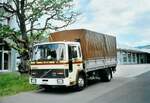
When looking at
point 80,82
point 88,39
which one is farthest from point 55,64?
point 88,39

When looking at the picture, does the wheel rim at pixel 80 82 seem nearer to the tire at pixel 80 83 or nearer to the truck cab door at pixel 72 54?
the tire at pixel 80 83

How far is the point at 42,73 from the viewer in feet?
50.1

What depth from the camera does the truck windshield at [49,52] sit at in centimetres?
1520

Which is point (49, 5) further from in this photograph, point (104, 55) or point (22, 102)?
point (22, 102)

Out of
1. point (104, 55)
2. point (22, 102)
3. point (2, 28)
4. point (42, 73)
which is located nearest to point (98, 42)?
point (104, 55)

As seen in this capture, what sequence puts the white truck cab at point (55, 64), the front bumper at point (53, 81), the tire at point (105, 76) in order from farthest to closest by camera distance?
the tire at point (105, 76) → the white truck cab at point (55, 64) → the front bumper at point (53, 81)

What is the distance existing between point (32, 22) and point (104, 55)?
6696 mm

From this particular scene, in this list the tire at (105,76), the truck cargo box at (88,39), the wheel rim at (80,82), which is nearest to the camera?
the wheel rim at (80,82)

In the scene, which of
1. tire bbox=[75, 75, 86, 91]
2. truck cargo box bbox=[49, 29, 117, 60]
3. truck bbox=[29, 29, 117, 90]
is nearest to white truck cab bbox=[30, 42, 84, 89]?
truck bbox=[29, 29, 117, 90]

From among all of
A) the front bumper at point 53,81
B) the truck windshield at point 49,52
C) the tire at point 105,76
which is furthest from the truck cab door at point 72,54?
the tire at point 105,76

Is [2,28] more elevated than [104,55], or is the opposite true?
[2,28]

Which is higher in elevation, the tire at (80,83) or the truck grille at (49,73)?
the truck grille at (49,73)

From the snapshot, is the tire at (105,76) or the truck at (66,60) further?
the tire at (105,76)

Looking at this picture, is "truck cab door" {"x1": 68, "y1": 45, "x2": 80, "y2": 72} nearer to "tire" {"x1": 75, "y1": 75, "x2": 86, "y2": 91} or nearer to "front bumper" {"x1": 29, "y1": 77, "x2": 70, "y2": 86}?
"front bumper" {"x1": 29, "y1": 77, "x2": 70, "y2": 86}
